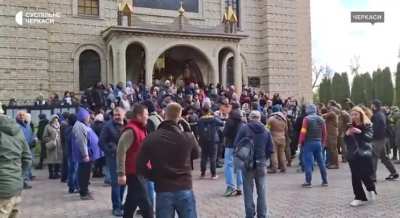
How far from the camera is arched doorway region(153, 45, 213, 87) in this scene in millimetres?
27078

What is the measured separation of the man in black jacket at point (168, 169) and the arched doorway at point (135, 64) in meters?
20.6

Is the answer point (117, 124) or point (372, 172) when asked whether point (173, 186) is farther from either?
point (372, 172)

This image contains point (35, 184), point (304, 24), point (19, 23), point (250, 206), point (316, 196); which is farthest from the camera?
point (304, 24)

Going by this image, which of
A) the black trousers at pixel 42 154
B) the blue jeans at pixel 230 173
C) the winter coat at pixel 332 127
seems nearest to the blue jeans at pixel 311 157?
the blue jeans at pixel 230 173

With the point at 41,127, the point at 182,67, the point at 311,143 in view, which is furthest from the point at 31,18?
the point at 311,143

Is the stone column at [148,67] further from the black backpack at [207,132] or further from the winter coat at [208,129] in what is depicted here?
the black backpack at [207,132]

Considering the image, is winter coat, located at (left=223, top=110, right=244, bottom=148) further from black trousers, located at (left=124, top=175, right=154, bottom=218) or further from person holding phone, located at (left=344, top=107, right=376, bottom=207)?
black trousers, located at (left=124, top=175, right=154, bottom=218)

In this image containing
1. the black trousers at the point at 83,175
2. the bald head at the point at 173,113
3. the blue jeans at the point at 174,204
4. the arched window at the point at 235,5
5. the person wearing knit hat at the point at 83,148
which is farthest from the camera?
the arched window at the point at 235,5

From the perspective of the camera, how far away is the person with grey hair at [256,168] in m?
7.98

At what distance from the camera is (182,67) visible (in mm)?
27969

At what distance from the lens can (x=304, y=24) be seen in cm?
3469

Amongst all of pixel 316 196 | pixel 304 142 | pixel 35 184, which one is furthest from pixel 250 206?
pixel 35 184

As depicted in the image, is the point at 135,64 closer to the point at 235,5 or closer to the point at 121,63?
the point at 121,63

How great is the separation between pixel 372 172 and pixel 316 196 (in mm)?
1331
